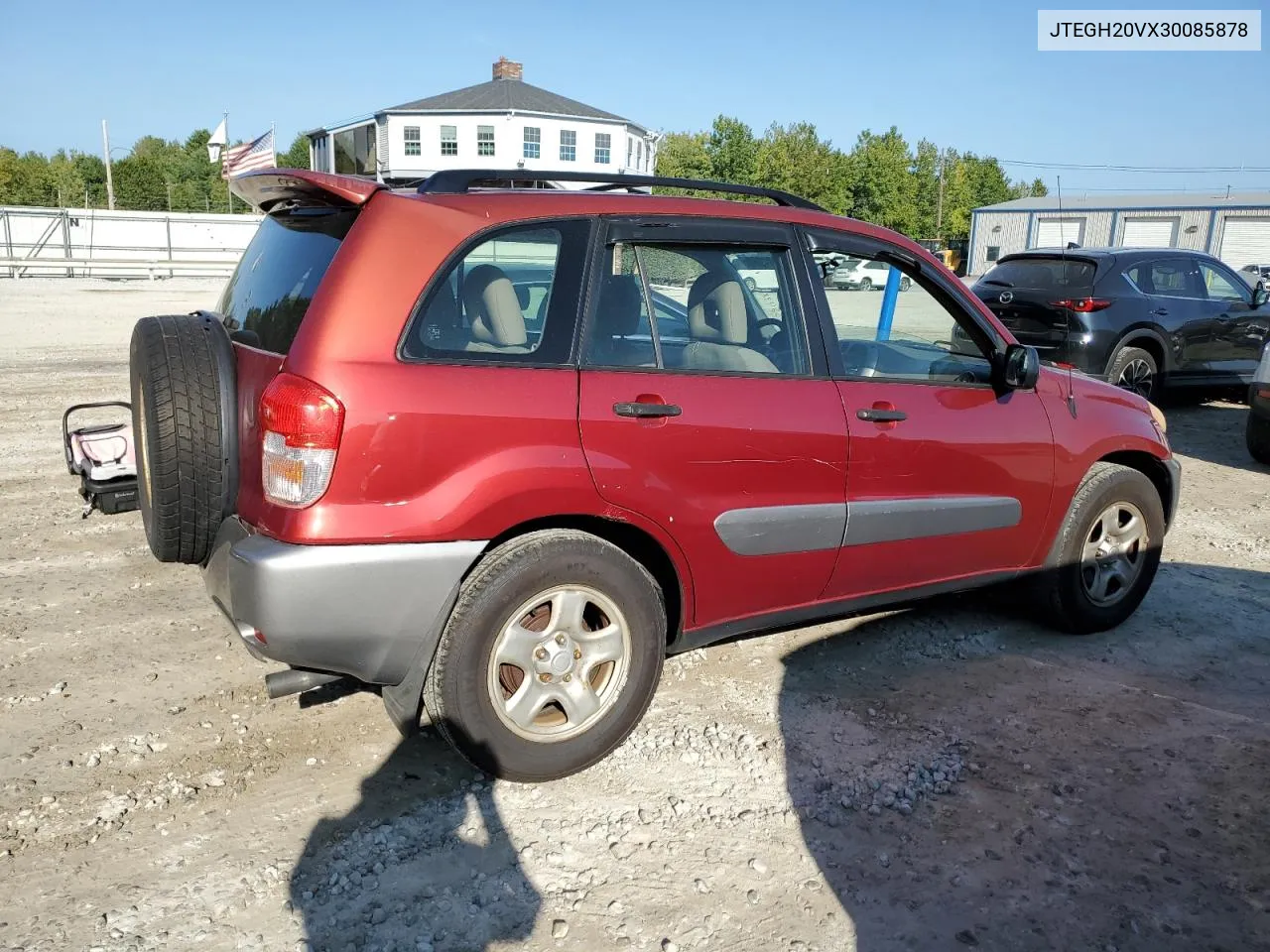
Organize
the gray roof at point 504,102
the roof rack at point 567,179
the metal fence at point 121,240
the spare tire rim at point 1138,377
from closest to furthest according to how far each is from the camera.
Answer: the roof rack at point 567,179, the spare tire rim at point 1138,377, the metal fence at point 121,240, the gray roof at point 504,102

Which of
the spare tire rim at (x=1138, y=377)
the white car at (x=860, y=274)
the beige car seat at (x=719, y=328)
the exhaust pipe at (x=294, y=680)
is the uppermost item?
the white car at (x=860, y=274)

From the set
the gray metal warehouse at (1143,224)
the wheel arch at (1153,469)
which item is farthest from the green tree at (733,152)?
the wheel arch at (1153,469)

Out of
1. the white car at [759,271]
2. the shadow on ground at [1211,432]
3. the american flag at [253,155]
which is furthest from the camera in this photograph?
the american flag at [253,155]

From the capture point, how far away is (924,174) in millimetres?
76125

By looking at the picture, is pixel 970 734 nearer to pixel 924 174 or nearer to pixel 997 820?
pixel 997 820

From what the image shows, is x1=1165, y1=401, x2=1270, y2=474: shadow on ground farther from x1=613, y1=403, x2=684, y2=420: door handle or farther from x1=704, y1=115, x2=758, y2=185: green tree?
x1=704, y1=115, x2=758, y2=185: green tree

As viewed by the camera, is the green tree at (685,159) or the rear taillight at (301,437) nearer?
the rear taillight at (301,437)

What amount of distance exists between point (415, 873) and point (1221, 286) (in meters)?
11.1

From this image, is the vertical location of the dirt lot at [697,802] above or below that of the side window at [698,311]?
below

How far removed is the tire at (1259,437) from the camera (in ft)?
27.8

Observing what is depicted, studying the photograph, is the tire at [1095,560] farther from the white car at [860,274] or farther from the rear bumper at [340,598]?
the rear bumper at [340,598]

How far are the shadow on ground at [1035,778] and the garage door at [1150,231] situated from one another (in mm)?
52612

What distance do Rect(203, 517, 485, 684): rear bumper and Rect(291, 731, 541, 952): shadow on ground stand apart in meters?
0.45

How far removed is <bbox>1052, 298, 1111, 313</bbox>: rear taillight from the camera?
997 cm
